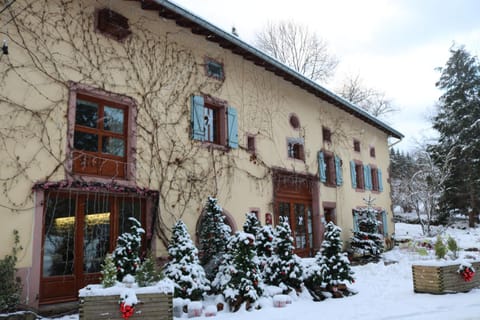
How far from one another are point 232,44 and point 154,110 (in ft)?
9.10

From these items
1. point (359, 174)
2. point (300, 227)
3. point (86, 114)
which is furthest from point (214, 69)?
point (359, 174)

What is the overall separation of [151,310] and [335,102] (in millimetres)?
11121

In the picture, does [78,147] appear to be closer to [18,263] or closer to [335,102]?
[18,263]

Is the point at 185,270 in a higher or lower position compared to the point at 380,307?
higher

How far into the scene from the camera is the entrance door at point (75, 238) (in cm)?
626

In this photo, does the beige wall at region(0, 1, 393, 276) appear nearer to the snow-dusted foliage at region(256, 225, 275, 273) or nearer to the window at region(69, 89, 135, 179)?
the window at region(69, 89, 135, 179)

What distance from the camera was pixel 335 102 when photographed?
14.2m

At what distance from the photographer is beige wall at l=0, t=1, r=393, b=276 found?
6.05m

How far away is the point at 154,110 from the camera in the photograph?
8055 mm

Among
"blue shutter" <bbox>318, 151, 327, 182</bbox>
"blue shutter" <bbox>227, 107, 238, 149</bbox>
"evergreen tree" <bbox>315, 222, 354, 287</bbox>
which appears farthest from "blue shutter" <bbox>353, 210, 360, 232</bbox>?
"evergreen tree" <bbox>315, 222, 354, 287</bbox>

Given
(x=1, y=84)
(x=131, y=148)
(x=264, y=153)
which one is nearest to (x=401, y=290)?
(x=264, y=153)

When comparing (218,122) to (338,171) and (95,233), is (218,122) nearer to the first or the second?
(95,233)

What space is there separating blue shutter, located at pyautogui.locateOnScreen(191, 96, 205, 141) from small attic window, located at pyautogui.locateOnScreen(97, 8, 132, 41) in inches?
80.1

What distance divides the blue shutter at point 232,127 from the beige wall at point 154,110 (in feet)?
0.73
